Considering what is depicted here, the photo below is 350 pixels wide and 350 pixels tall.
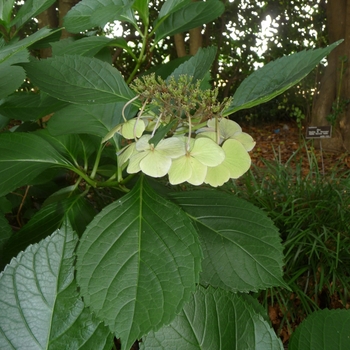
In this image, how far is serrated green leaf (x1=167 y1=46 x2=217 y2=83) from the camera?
638 millimetres

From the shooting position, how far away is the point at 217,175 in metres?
0.52

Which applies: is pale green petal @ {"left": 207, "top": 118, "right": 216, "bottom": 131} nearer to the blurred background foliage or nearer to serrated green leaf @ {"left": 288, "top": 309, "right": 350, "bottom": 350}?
serrated green leaf @ {"left": 288, "top": 309, "right": 350, "bottom": 350}

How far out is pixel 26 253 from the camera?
14.0 inches

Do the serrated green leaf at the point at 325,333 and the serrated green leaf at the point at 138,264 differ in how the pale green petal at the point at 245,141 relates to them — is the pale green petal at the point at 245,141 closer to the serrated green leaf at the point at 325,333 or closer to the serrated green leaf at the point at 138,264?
the serrated green leaf at the point at 138,264

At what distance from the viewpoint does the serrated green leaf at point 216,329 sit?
334mm

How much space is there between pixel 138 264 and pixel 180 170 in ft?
0.42

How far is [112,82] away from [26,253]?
279 mm

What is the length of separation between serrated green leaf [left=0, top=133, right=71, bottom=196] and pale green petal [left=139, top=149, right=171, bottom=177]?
194mm

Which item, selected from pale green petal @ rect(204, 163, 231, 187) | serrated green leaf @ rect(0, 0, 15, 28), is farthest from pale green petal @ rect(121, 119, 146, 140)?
serrated green leaf @ rect(0, 0, 15, 28)

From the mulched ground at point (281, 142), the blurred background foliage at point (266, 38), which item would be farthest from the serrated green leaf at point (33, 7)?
the blurred background foliage at point (266, 38)

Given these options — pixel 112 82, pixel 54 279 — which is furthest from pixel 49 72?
pixel 54 279

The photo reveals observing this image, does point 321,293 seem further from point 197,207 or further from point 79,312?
point 79,312

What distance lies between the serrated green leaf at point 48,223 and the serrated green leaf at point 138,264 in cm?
10

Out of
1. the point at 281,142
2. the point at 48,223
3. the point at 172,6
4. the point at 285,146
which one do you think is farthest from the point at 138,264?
the point at 281,142
